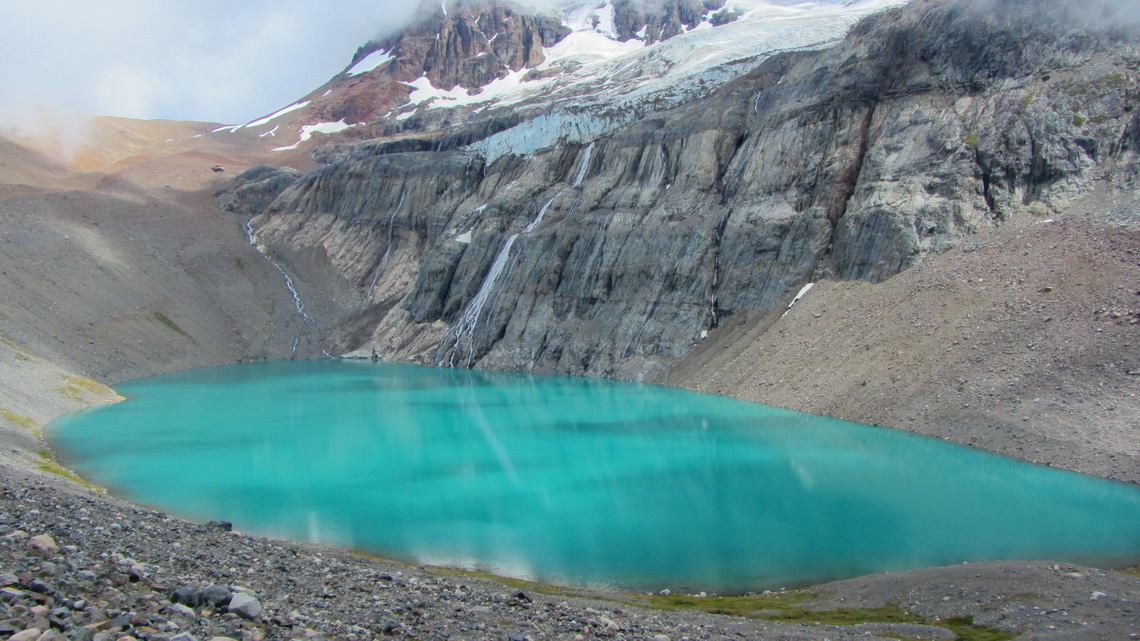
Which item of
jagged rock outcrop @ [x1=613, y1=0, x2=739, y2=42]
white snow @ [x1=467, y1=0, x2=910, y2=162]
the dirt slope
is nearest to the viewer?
the dirt slope

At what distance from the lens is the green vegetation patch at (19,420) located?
105 ft

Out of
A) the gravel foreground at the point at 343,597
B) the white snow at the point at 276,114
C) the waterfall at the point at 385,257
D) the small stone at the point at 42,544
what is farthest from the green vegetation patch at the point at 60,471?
the white snow at the point at 276,114

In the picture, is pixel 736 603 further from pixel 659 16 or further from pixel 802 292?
Result: pixel 659 16

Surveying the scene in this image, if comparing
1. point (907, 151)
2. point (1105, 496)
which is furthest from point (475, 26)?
point (1105, 496)

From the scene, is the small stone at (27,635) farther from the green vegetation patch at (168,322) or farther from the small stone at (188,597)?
the green vegetation patch at (168,322)

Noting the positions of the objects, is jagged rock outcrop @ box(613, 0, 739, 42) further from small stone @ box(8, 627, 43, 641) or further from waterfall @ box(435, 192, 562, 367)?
small stone @ box(8, 627, 43, 641)

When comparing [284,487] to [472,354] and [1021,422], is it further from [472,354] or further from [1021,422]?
[472,354]

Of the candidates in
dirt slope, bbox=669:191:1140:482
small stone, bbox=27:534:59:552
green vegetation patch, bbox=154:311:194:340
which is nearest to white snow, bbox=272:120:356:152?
green vegetation patch, bbox=154:311:194:340

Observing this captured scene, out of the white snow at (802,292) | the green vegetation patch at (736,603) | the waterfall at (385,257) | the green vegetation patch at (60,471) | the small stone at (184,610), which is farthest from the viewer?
the waterfall at (385,257)

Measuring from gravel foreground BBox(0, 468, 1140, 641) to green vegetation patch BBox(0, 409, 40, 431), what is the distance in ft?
58.8

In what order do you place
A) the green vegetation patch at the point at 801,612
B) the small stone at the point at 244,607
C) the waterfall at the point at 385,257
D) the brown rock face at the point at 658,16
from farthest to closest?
the brown rock face at the point at 658,16
the waterfall at the point at 385,257
the green vegetation patch at the point at 801,612
the small stone at the point at 244,607

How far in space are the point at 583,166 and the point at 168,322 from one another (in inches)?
1740

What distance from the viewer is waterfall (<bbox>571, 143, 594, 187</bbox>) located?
77.8 m

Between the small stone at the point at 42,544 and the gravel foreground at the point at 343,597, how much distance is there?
0.07ft
